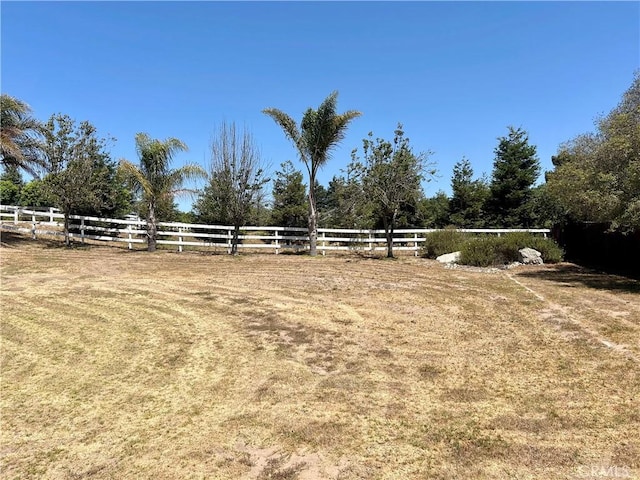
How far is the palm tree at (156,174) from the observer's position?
657 inches

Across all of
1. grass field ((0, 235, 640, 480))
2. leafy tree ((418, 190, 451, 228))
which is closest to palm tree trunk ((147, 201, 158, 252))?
grass field ((0, 235, 640, 480))

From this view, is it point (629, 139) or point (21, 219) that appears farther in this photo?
point (21, 219)

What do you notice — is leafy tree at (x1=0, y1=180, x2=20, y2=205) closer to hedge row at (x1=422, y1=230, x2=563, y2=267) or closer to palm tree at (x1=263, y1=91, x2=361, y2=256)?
palm tree at (x1=263, y1=91, x2=361, y2=256)

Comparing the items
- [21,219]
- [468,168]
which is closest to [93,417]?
[21,219]

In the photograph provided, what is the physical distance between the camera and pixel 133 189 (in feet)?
56.0

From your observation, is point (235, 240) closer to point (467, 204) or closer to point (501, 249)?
point (501, 249)

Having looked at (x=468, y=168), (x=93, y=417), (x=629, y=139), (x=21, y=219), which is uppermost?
(x=468, y=168)

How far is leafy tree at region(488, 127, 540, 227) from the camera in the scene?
30547mm

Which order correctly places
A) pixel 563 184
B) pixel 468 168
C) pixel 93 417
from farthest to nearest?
pixel 468 168
pixel 563 184
pixel 93 417

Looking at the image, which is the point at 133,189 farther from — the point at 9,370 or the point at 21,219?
the point at 9,370

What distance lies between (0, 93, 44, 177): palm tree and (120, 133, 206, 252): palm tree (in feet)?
12.4

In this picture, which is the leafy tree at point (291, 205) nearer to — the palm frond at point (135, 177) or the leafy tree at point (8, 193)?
the palm frond at point (135, 177)

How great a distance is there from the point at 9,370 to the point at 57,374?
59cm

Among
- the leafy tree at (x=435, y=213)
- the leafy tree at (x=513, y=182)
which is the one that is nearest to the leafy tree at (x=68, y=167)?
the leafy tree at (x=435, y=213)
